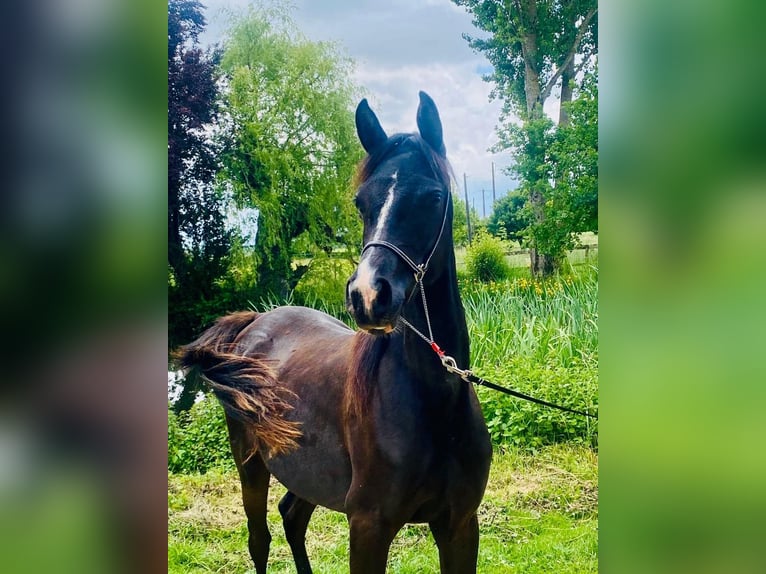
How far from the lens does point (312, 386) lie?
7.69 feet

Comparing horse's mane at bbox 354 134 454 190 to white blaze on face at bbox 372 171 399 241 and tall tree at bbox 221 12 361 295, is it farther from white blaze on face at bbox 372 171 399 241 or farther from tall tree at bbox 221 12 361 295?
tall tree at bbox 221 12 361 295

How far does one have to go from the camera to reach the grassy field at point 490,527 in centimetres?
257

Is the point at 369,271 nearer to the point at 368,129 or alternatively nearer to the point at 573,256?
the point at 368,129

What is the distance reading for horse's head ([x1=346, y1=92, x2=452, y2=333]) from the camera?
1.63 m

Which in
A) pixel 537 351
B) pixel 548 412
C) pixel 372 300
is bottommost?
pixel 548 412

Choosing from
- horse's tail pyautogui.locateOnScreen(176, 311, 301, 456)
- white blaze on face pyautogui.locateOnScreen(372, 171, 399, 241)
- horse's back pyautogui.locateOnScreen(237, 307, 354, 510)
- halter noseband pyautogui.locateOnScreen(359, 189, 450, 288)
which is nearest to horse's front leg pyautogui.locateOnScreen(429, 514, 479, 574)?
horse's back pyautogui.locateOnScreen(237, 307, 354, 510)

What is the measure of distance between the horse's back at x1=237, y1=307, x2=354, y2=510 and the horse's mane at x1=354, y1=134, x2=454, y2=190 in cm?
74

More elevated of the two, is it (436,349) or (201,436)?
(436,349)

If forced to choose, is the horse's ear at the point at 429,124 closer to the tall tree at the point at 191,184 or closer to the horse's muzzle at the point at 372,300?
the horse's muzzle at the point at 372,300

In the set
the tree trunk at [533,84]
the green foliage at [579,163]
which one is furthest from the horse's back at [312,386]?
the green foliage at [579,163]

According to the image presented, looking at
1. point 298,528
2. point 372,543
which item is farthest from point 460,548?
point 298,528
